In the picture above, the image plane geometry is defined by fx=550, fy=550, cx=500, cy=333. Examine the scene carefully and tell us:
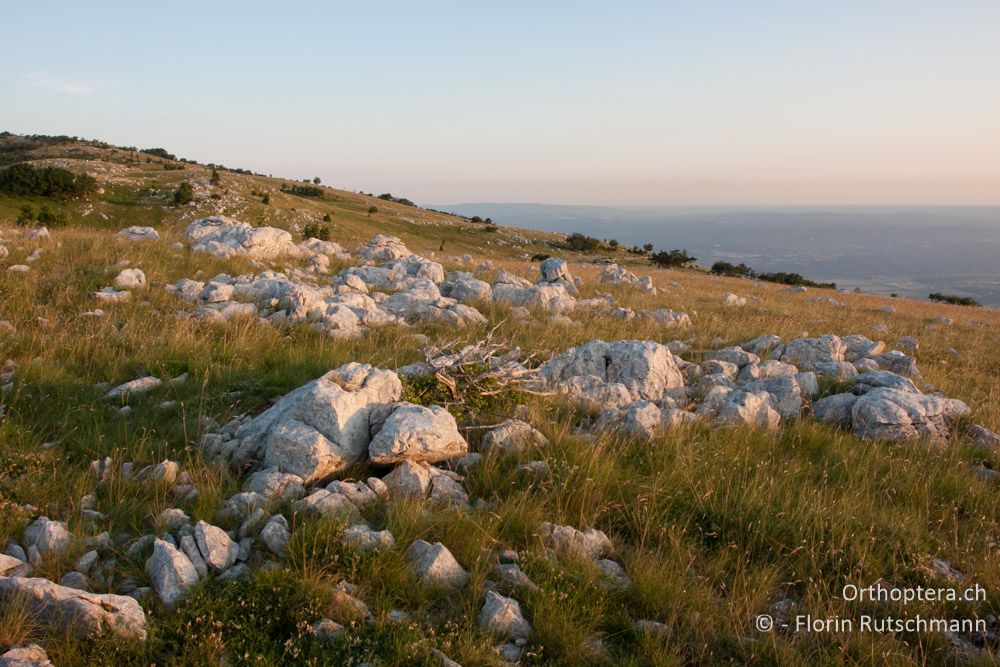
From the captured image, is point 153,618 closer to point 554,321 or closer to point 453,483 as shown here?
point 453,483

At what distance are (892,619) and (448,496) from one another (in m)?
3.12

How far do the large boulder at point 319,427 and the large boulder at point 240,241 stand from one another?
990 cm

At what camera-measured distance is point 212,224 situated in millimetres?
18266

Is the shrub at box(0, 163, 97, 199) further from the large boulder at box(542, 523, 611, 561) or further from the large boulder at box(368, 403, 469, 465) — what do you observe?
the large boulder at box(542, 523, 611, 561)

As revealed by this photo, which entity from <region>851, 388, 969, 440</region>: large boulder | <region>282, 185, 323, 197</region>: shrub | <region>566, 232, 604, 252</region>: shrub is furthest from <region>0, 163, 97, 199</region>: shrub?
<region>566, 232, 604, 252</region>: shrub

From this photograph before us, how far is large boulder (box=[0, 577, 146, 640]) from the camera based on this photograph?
2.86 metres

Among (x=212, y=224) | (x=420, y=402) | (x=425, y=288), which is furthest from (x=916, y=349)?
(x=212, y=224)

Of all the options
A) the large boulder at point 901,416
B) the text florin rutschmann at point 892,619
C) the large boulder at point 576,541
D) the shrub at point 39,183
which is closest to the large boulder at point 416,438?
the large boulder at point 576,541

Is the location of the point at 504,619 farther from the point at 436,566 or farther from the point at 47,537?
the point at 47,537

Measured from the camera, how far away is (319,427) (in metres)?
4.70

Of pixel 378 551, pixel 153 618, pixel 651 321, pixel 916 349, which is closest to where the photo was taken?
pixel 153 618

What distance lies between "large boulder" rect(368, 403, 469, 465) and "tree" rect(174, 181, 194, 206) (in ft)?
109

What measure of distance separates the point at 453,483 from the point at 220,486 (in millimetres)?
1778

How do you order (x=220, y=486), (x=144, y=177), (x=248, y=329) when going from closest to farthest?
(x=220, y=486)
(x=248, y=329)
(x=144, y=177)
